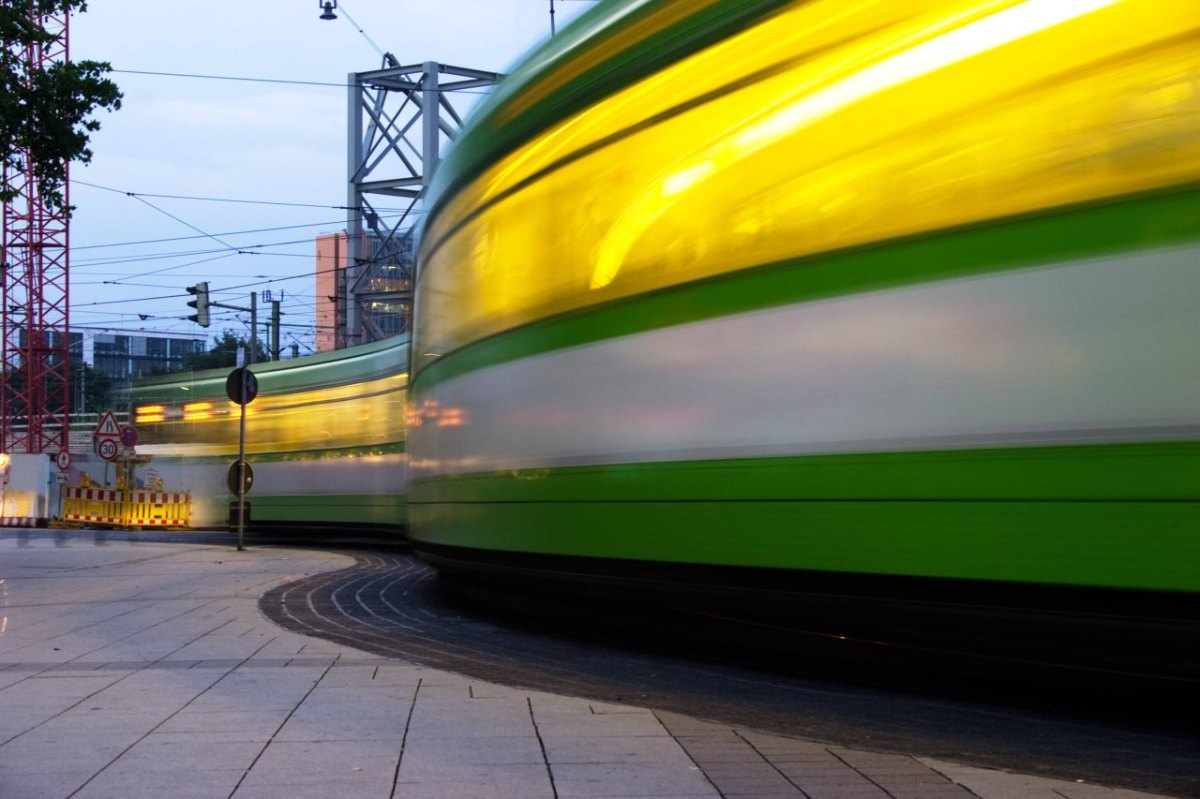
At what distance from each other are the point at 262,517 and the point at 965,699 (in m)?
21.1

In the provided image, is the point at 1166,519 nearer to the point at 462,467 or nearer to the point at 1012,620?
the point at 1012,620

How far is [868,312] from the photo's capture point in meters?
5.68

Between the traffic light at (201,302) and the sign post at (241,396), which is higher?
the traffic light at (201,302)

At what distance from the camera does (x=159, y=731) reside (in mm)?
5906

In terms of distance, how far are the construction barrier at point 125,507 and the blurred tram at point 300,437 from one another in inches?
33.0

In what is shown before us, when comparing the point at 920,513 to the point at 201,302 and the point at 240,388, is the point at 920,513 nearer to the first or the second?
the point at 240,388

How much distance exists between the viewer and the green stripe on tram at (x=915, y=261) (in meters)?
4.65

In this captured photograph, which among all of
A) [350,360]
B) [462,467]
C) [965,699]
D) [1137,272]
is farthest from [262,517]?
[1137,272]

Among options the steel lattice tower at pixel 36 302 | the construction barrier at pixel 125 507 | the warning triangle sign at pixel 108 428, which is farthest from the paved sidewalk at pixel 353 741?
the steel lattice tower at pixel 36 302

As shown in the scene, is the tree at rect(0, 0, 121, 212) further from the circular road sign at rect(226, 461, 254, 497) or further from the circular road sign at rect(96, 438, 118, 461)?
the circular road sign at rect(96, 438, 118, 461)

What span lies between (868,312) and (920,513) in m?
0.81

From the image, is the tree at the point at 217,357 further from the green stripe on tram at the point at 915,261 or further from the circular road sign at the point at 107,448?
the green stripe on tram at the point at 915,261

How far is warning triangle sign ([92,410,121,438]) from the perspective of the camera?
95.5 feet

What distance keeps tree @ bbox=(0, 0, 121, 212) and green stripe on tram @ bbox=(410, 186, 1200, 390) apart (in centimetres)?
1291
